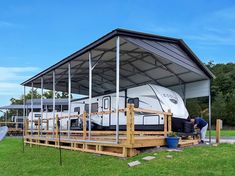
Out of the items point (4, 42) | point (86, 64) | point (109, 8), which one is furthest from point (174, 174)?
point (4, 42)

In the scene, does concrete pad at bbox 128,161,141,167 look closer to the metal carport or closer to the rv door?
the metal carport

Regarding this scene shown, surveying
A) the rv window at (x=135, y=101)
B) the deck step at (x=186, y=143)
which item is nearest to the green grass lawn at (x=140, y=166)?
the deck step at (x=186, y=143)

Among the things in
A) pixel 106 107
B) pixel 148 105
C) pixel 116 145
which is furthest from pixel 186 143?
pixel 106 107

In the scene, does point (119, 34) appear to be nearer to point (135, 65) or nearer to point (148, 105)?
point (148, 105)

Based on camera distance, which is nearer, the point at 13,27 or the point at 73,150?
the point at 73,150

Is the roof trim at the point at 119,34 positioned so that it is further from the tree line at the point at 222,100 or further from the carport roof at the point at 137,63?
the tree line at the point at 222,100

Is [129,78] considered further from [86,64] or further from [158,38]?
[158,38]

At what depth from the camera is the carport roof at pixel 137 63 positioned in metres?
12.1

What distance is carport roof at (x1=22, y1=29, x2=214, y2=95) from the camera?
1207 centimetres

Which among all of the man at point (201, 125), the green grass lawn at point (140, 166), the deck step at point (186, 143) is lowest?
the green grass lawn at point (140, 166)

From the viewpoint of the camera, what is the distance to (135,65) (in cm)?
1638

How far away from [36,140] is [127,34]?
9869 mm

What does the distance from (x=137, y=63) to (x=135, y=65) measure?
360 mm

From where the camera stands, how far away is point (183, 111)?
1491cm
